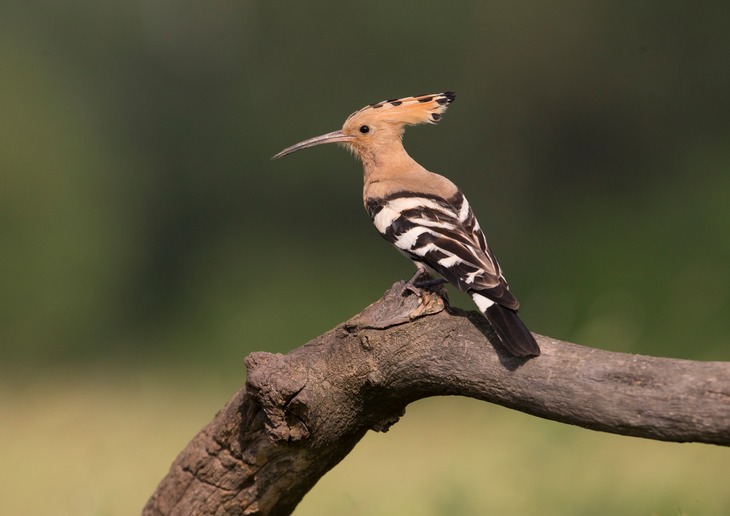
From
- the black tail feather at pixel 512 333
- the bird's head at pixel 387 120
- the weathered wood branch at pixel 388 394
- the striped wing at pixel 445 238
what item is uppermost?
the bird's head at pixel 387 120

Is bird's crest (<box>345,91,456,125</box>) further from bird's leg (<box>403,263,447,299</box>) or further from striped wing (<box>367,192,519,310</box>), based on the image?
bird's leg (<box>403,263,447,299</box>)

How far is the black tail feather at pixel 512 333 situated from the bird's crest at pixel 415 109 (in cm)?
103

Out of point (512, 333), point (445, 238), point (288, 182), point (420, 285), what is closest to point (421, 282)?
point (420, 285)

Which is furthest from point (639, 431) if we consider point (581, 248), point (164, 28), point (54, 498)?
point (164, 28)

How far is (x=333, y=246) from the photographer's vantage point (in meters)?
5.71

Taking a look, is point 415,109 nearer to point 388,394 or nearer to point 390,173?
point 390,173

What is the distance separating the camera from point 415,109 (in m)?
2.82

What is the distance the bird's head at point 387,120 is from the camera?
9.25ft

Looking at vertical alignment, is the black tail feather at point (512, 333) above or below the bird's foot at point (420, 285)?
below

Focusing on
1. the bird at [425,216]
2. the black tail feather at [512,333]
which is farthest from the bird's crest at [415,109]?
the black tail feather at [512,333]

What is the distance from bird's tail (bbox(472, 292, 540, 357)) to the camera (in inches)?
69.9

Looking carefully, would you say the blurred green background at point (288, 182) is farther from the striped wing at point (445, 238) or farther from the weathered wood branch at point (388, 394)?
the weathered wood branch at point (388, 394)

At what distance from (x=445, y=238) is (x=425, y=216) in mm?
136

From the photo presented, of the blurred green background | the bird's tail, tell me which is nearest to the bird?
the bird's tail
